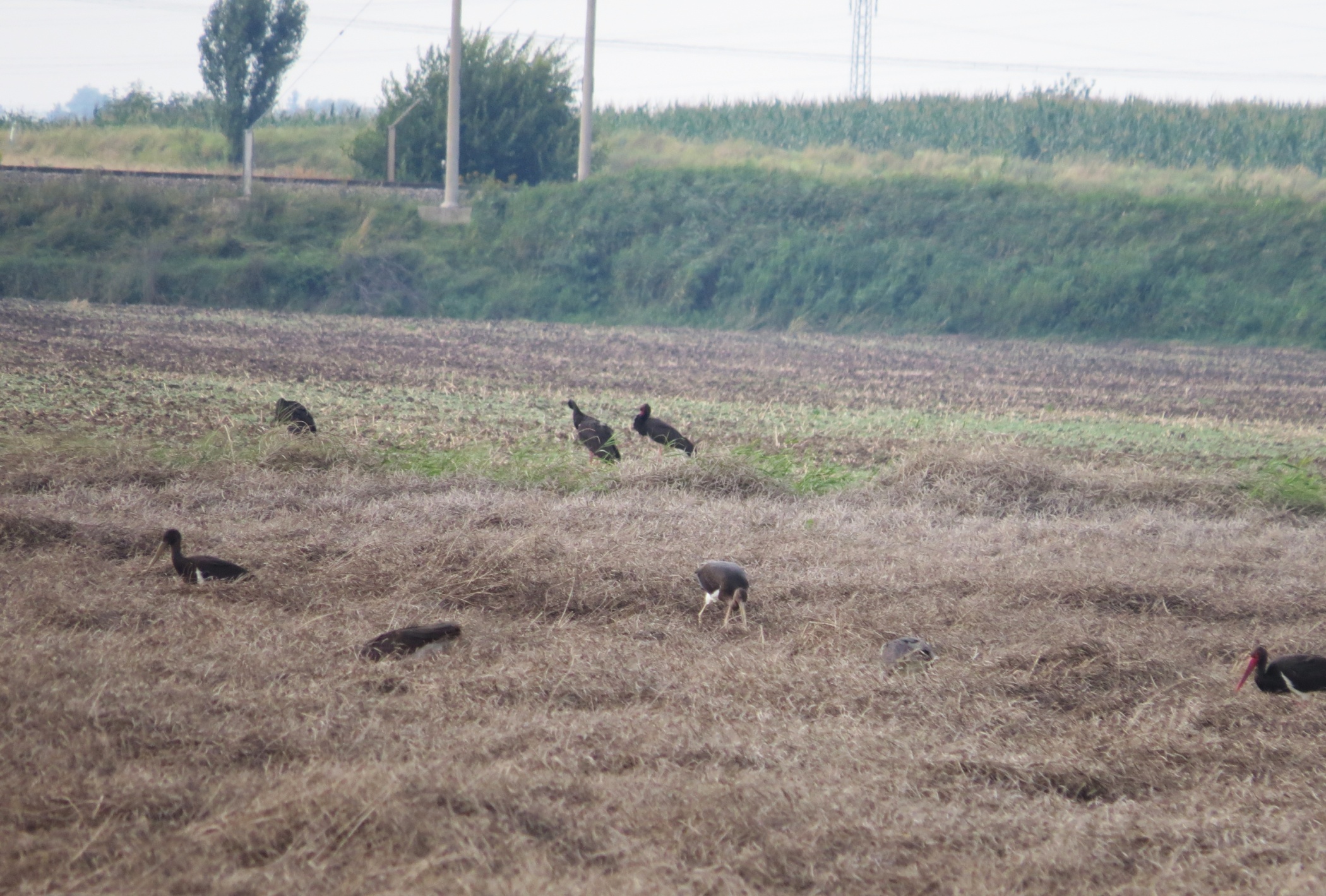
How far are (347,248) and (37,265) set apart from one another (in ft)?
25.1

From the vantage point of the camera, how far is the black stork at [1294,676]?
512 cm

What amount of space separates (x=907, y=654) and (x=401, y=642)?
2.30 meters

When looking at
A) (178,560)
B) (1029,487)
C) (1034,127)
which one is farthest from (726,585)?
(1034,127)

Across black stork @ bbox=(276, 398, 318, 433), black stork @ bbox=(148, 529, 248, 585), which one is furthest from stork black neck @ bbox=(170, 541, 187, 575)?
black stork @ bbox=(276, 398, 318, 433)

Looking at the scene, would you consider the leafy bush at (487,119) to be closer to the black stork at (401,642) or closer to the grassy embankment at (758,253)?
the grassy embankment at (758,253)

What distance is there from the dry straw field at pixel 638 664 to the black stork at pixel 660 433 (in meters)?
0.38

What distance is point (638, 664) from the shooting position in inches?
205

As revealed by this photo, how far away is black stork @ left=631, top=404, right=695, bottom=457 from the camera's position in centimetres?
1077

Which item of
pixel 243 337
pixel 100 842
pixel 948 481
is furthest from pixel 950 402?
pixel 100 842

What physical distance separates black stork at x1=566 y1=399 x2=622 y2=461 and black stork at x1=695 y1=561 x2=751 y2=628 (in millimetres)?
4125

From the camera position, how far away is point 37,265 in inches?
1117

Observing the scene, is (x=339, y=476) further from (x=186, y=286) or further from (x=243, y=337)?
(x=186, y=286)

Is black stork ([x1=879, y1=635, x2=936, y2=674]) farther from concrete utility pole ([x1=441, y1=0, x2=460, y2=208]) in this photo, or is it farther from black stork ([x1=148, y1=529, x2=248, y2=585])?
concrete utility pole ([x1=441, y1=0, x2=460, y2=208])

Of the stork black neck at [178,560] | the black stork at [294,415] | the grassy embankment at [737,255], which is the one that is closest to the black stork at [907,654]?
the stork black neck at [178,560]
